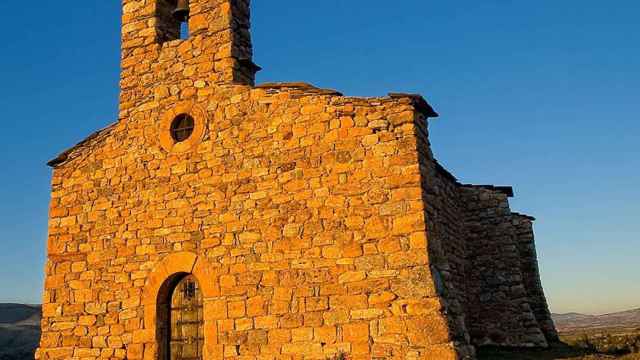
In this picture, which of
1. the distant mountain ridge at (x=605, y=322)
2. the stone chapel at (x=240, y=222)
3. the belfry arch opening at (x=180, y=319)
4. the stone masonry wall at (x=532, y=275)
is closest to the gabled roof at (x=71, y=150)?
the stone chapel at (x=240, y=222)

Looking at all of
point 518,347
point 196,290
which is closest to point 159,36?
point 196,290

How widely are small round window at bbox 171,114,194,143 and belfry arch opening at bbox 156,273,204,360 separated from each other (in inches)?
84.8

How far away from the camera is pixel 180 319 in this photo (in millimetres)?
7758

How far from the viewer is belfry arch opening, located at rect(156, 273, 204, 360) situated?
7621mm

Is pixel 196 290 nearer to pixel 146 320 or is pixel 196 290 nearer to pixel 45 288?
pixel 146 320

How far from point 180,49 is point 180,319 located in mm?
4314

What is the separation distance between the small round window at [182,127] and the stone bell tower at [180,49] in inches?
13.1

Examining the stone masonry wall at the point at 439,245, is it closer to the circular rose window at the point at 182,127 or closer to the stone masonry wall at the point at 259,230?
the stone masonry wall at the point at 259,230

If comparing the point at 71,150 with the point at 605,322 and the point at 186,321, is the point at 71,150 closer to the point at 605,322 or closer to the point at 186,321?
the point at 186,321

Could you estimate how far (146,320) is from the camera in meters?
7.74

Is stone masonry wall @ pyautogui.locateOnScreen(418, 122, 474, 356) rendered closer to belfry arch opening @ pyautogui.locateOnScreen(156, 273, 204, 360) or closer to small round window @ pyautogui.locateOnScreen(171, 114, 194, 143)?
belfry arch opening @ pyautogui.locateOnScreen(156, 273, 204, 360)

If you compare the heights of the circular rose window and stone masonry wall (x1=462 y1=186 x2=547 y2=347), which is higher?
the circular rose window

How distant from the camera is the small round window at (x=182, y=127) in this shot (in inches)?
330

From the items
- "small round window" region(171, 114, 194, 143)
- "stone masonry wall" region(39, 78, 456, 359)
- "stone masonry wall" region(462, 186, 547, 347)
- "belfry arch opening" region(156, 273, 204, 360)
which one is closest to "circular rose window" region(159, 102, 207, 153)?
"small round window" region(171, 114, 194, 143)
